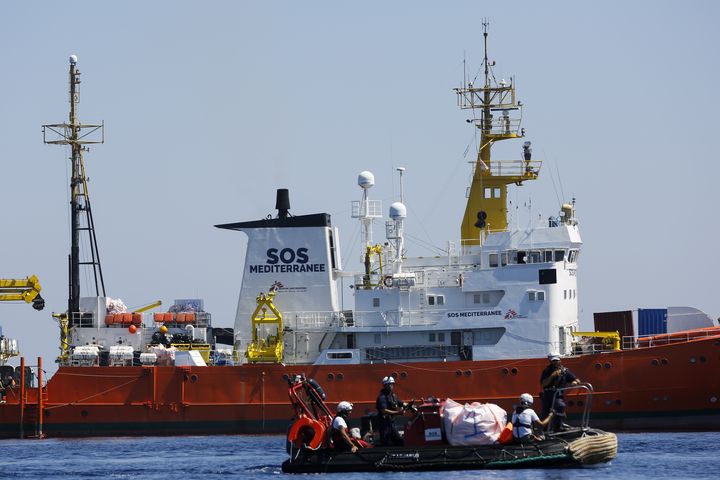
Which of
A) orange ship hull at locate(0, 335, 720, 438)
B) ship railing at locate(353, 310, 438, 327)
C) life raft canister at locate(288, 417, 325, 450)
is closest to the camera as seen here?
life raft canister at locate(288, 417, 325, 450)

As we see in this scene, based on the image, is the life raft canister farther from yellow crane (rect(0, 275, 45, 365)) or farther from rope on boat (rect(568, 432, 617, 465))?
yellow crane (rect(0, 275, 45, 365))

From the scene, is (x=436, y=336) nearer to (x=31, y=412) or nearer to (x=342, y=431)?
(x=31, y=412)

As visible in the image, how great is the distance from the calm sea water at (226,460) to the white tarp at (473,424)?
72 cm

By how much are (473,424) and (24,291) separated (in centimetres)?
2275

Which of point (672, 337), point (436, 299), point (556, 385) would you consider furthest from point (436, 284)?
point (556, 385)

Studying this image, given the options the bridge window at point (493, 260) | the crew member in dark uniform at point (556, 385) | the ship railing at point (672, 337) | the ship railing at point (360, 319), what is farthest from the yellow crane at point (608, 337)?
the crew member in dark uniform at point (556, 385)

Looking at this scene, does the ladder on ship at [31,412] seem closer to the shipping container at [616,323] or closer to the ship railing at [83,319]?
the ship railing at [83,319]

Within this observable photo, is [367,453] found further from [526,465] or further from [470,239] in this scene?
[470,239]

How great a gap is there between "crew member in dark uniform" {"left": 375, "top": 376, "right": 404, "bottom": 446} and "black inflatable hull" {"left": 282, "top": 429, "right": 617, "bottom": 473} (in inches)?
18.9

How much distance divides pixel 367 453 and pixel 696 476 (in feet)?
21.9

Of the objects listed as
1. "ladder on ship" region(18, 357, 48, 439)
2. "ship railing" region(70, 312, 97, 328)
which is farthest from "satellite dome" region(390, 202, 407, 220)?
"ladder on ship" region(18, 357, 48, 439)

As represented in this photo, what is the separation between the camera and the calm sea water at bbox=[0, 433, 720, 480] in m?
28.8

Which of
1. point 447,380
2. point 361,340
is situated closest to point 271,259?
point 361,340

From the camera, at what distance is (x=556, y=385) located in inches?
1166
